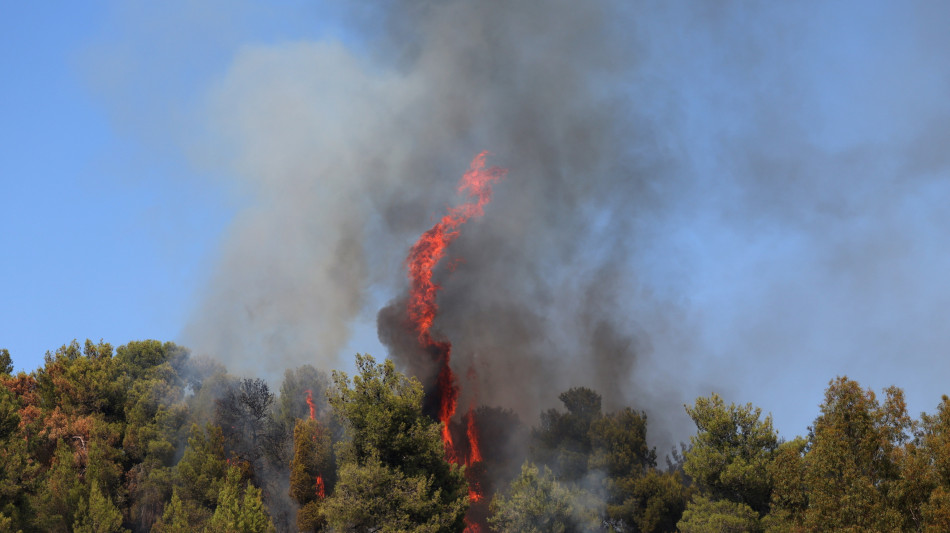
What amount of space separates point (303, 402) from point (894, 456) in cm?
6382

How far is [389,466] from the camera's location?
1843 inches

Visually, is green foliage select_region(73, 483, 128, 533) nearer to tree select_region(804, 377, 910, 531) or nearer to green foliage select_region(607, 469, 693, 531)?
green foliage select_region(607, 469, 693, 531)

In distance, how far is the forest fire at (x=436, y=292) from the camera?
78500 mm

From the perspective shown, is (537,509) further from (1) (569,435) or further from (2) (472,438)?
(2) (472,438)

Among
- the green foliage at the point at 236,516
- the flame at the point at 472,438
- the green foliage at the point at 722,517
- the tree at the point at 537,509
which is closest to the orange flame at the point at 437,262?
the flame at the point at 472,438

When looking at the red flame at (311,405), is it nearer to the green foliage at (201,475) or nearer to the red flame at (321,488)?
the red flame at (321,488)

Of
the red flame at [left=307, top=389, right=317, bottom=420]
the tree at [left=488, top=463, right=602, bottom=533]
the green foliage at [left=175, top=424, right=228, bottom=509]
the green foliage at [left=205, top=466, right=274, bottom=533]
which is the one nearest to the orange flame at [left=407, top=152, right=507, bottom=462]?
the red flame at [left=307, top=389, right=317, bottom=420]

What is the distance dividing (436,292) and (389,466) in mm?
37681

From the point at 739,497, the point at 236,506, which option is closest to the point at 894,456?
the point at 739,497

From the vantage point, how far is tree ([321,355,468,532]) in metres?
45.2

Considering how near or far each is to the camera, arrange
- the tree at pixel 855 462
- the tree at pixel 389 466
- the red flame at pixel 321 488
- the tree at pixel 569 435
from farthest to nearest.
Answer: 1. the tree at pixel 569 435
2. the red flame at pixel 321 488
3. the tree at pixel 389 466
4. the tree at pixel 855 462

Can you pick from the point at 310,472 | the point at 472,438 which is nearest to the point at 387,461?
the point at 310,472

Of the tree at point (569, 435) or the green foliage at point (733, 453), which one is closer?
the green foliage at point (733, 453)

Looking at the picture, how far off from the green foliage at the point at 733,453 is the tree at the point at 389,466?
16551 millimetres
